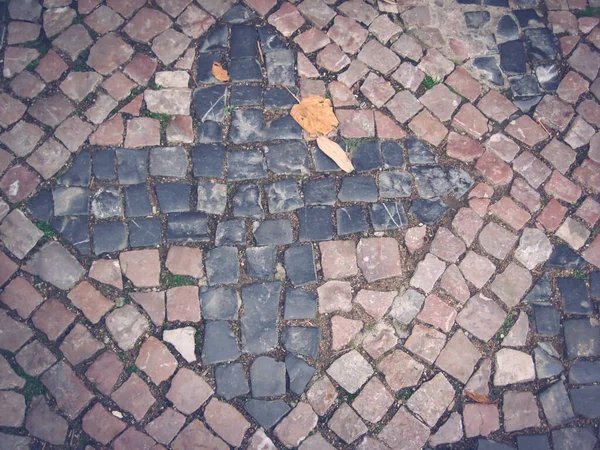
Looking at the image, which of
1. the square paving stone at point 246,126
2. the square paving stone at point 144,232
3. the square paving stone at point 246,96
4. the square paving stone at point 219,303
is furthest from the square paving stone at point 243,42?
the square paving stone at point 219,303

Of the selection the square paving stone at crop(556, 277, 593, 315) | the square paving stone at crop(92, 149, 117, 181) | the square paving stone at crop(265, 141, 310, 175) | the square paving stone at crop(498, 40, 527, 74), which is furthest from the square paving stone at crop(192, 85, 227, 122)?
the square paving stone at crop(556, 277, 593, 315)

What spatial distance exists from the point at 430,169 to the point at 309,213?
33.6 inches

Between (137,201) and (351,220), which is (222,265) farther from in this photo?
(351,220)

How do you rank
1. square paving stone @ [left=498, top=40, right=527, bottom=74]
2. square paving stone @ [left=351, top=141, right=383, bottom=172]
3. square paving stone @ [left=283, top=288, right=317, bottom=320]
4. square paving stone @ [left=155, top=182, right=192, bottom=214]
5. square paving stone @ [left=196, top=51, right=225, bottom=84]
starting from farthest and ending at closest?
square paving stone @ [left=498, top=40, right=527, bottom=74], square paving stone @ [left=196, top=51, right=225, bottom=84], square paving stone @ [left=351, top=141, right=383, bottom=172], square paving stone @ [left=155, top=182, right=192, bottom=214], square paving stone @ [left=283, top=288, right=317, bottom=320]

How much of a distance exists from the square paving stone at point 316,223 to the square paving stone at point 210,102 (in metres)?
0.85

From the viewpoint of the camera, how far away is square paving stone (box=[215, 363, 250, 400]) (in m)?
3.19

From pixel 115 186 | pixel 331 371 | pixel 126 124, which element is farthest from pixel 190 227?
pixel 331 371

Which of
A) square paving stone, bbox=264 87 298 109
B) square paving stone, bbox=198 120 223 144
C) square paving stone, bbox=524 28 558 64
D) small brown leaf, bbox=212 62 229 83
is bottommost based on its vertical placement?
square paving stone, bbox=198 120 223 144

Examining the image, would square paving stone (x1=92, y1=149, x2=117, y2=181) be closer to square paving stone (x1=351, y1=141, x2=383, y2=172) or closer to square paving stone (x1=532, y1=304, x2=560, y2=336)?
square paving stone (x1=351, y1=141, x2=383, y2=172)

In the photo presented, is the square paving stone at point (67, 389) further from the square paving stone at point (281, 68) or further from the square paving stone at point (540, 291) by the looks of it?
the square paving stone at point (540, 291)

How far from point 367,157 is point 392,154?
0.17m

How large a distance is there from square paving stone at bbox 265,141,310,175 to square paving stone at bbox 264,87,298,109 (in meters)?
0.27

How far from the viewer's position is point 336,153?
3.47m

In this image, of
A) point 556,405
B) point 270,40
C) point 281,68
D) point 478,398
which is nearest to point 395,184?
point 281,68
